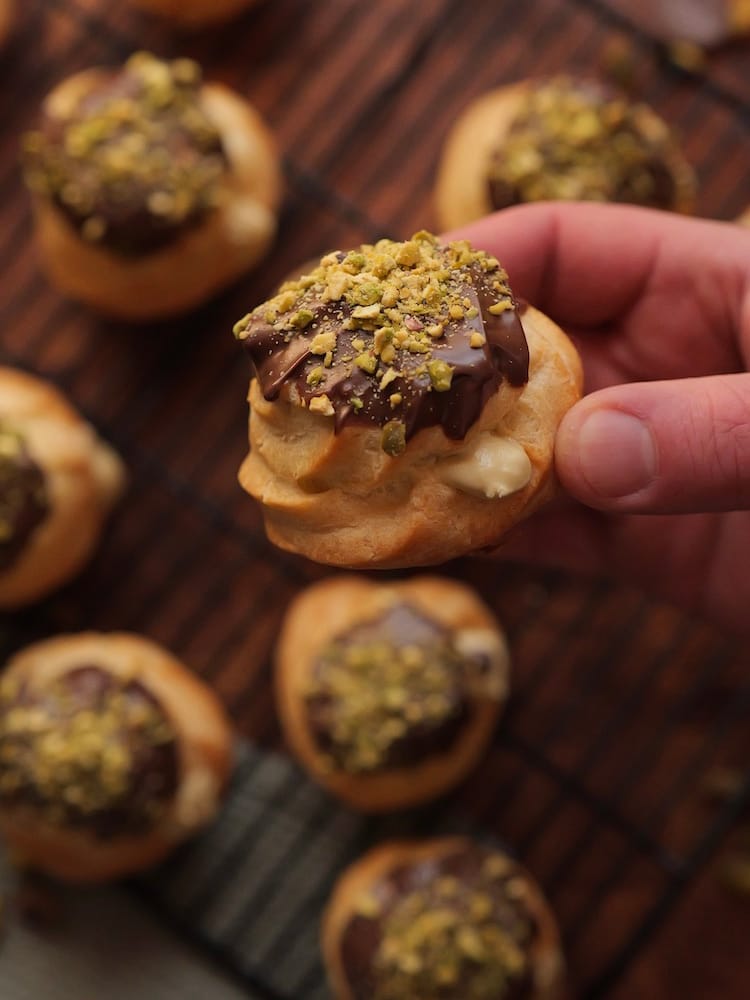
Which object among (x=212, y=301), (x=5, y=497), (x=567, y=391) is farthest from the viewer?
(x=212, y=301)

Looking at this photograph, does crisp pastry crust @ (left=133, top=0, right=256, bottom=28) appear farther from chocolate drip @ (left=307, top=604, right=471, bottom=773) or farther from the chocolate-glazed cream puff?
chocolate drip @ (left=307, top=604, right=471, bottom=773)

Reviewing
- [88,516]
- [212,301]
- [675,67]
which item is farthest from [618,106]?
[88,516]

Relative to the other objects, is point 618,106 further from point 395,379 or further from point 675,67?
point 395,379

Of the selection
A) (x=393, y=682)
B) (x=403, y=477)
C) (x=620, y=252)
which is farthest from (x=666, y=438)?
(x=393, y=682)

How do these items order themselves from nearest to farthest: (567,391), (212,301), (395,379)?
(395,379)
(567,391)
(212,301)

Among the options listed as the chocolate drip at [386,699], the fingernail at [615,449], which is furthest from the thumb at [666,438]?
the chocolate drip at [386,699]

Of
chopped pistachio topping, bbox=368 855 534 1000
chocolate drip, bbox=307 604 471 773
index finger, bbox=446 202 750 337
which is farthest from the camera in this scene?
chocolate drip, bbox=307 604 471 773

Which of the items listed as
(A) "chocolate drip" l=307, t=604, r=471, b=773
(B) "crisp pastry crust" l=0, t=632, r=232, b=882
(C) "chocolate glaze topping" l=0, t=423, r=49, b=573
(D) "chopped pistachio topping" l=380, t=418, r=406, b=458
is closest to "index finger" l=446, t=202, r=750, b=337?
(D) "chopped pistachio topping" l=380, t=418, r=406, b=458
